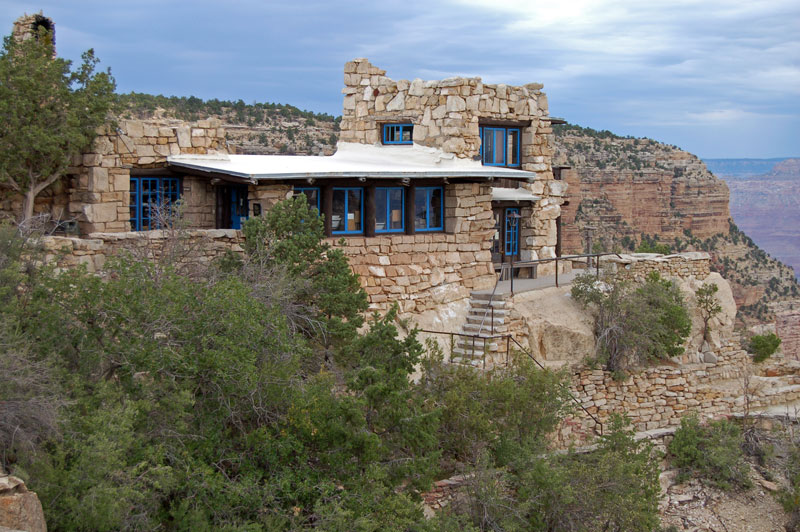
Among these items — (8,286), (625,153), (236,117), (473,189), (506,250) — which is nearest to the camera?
(8,286)

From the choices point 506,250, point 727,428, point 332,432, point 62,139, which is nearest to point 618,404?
point 727,428

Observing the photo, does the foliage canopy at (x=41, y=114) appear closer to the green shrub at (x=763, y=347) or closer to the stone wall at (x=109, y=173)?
the stone wall at (x=109, y=173)

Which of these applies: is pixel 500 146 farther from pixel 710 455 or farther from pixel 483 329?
pixel 710 455

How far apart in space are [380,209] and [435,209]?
5.09 ft

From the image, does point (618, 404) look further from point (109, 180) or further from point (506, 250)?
point (109, 180)

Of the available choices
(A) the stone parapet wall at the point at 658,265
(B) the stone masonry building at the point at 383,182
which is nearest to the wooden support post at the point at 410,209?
(B) the stone masonry building at the point at 383,182

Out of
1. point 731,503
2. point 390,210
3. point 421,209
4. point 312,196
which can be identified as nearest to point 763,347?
point 731,503

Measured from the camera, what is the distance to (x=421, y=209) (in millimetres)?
19797

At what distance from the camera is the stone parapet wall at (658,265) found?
931 inches

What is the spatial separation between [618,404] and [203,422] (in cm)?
1167

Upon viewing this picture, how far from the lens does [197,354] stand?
1148 cm

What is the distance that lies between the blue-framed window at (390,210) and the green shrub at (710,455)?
7.93 metres

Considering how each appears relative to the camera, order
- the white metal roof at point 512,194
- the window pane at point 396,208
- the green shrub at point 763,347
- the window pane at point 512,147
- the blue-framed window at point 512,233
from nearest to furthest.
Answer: the window pane at point 396,208 < the white metal roof at point 512,194 < the window pane at point 512,147 < the blue-framed window at point 512,233 < the green shrub at point 763,347

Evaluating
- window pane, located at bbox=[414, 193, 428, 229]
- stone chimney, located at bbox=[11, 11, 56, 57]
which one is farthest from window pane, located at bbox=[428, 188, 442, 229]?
stone chimney, located at bbox=[11, 11, 56, 57]
